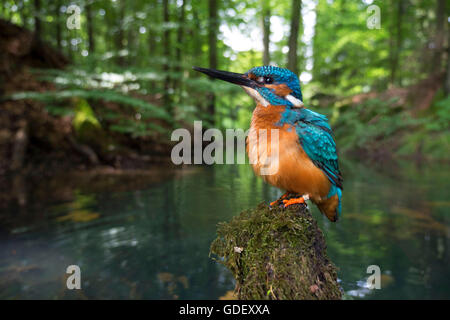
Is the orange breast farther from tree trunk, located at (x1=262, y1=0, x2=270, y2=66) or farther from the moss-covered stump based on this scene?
tree trunk, located at (x1=262, y1=0, x2=270, y2=66)

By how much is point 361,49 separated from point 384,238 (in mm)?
20173

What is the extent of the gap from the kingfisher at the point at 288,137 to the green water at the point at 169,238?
2.16 metres

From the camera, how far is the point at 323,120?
224 centimetres

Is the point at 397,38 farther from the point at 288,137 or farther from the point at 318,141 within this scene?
the point at 288,137

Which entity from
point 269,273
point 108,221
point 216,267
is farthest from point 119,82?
point 269,273

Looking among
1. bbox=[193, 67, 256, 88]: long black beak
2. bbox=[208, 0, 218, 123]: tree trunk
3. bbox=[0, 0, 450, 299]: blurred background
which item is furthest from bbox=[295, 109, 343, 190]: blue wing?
bbox=[208, 0, 218, 123]: tree trunk

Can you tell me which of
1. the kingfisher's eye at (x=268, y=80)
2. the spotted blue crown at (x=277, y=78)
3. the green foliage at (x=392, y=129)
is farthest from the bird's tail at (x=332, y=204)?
the green foliage at (x=392, y=129)

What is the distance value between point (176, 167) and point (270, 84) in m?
9.29

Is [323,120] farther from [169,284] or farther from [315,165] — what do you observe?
[169,284]

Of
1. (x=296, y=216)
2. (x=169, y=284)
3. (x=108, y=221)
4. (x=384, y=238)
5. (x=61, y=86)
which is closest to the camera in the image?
(x=296, y=216)

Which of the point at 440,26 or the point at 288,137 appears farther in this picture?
A: the point at 440,26

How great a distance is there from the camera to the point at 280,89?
2104mm

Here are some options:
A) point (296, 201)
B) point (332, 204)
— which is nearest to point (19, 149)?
point (296, 201)

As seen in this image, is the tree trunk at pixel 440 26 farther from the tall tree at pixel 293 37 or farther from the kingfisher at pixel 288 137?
the kingfisher at pixel 288 137
